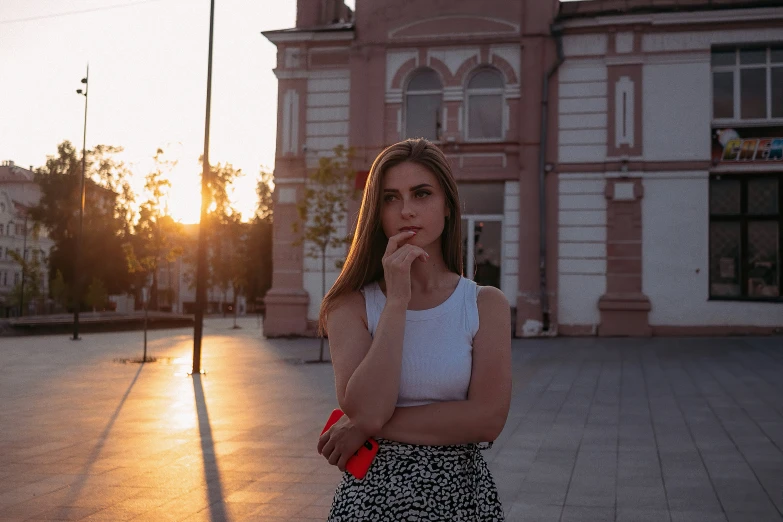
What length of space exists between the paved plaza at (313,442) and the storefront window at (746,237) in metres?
6.13

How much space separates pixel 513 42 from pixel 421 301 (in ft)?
74.9

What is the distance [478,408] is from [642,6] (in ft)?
76.2

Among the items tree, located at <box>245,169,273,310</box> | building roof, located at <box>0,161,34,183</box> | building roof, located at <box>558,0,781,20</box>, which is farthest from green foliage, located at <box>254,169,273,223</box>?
building roof, located at <box>0,161,34,183</box>

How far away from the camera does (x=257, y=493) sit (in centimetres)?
645

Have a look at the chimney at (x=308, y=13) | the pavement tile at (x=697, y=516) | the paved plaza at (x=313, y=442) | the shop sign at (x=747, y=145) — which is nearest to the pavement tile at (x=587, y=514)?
the paved plaza at (x=313, y=442)

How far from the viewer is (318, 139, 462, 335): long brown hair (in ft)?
7.90

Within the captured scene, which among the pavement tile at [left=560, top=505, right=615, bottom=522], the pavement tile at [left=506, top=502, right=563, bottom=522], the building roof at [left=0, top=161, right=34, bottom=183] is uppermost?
the building roof at [left=0, top=161, right=34, bottom=183]

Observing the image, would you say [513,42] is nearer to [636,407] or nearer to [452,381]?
[636,407]

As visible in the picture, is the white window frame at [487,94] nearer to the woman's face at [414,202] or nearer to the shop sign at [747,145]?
the shop sign at [747,145]

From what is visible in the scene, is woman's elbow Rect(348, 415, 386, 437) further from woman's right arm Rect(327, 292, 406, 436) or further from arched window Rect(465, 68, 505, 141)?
arched window Rect(465, 68, 505, 141)

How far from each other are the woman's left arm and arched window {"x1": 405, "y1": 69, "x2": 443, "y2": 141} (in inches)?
893

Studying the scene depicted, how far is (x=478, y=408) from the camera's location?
2.28 meters

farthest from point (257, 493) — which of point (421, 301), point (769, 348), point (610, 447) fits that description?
point (769, 348)

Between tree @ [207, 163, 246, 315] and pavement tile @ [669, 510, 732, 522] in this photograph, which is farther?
tree @ [207, 163, 246, 315]
